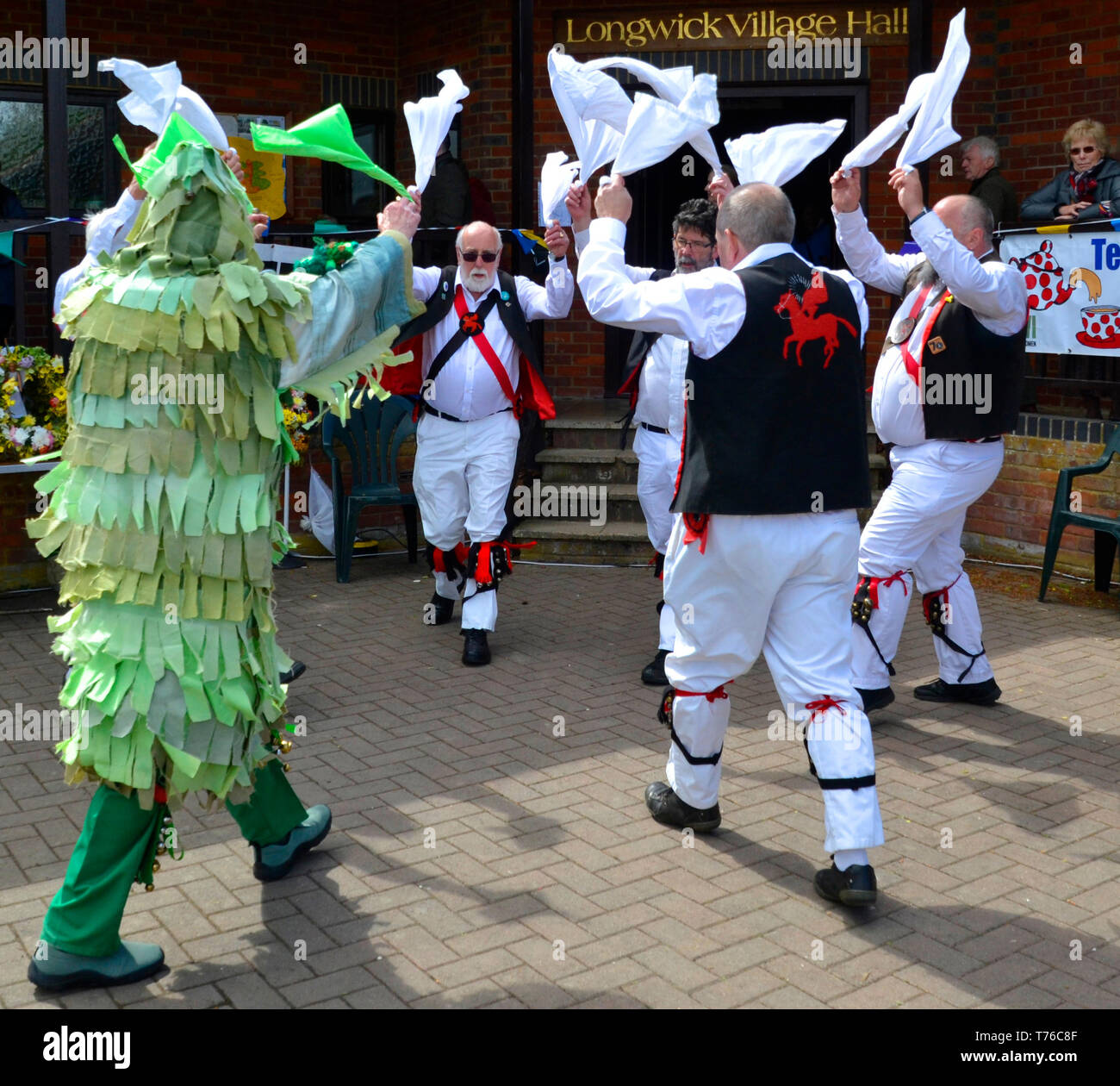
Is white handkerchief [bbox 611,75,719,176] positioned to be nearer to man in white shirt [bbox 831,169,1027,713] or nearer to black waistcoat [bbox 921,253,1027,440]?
man in white shirt [bbox 831,169,1027,713]

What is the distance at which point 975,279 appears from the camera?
5051mm

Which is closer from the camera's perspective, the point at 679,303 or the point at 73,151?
the point at 679,303

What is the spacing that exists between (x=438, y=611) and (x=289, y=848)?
3.25 metres

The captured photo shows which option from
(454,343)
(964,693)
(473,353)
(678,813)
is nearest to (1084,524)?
(964,693)

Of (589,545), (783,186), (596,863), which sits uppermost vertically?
(783,186)

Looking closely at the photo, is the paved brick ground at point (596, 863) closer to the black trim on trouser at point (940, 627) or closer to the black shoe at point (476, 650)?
the black shoe at point (476, 650)

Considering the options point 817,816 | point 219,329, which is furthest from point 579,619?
point 219,329

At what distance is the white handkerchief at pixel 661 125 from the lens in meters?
3.92

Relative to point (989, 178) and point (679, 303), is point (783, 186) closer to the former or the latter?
point (989, 178)

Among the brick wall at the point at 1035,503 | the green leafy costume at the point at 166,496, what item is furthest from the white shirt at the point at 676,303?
the brick wall at the point at 1035,503

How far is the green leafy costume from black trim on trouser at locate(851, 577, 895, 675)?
2878mm

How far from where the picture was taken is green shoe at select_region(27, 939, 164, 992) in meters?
3.44

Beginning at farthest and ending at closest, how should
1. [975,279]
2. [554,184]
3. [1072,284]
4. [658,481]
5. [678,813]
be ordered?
[1072,284] < [658,481] < [554,184] < [975,279] < [678,813]

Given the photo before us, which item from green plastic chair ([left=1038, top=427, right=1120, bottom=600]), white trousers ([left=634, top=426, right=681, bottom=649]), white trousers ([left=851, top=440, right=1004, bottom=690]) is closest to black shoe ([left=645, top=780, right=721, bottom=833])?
white trousers ([left=851, top=440, right=1004, bottom=690])
